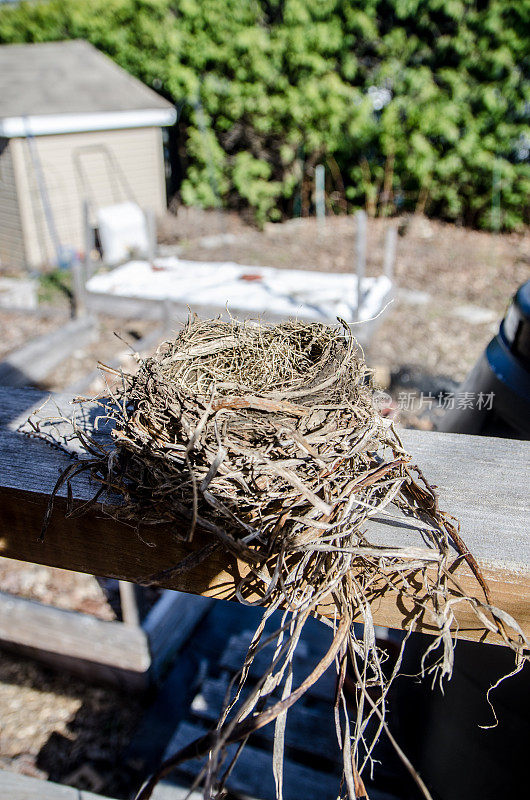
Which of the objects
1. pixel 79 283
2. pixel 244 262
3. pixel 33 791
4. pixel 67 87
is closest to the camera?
pixel 33 791

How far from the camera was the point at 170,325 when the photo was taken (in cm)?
733

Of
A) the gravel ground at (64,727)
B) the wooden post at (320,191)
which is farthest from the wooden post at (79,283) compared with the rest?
the wooden post at (320,191)

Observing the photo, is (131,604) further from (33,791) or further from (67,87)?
(67,87)

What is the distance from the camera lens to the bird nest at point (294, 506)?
A: 846 mm

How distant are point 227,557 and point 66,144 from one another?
43.8 ft

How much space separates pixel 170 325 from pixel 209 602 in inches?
164

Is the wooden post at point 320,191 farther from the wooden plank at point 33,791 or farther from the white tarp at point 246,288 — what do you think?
the wooden plank at point 33,791

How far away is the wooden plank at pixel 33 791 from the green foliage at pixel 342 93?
12528mm

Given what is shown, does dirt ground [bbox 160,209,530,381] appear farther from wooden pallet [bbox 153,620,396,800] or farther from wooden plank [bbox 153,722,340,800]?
wooden plank [bbox 153,722,340,800]

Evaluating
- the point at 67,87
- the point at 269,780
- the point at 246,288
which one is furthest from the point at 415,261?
Result: the point at 269,780

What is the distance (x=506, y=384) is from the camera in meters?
2.18

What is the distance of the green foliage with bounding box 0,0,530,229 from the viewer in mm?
11164

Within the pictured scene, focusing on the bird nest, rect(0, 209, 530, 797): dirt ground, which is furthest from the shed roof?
the bird nest

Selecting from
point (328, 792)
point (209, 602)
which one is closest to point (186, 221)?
point (209, 602)
